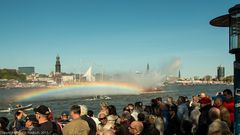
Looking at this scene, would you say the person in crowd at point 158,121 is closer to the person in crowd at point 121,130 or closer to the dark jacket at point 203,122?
the dark jacket at point 203,122

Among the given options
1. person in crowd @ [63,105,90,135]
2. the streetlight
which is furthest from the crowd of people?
the streetlight

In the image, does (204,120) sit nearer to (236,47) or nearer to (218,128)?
(218,128)

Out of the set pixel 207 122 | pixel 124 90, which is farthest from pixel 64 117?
pixel 124 90

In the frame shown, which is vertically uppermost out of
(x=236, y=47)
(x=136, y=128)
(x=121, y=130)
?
(x=236, y=47)

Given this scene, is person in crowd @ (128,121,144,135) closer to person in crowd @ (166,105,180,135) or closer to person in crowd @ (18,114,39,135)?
person in crowd @ (18,114,39,135)

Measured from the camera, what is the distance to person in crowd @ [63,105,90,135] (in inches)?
231

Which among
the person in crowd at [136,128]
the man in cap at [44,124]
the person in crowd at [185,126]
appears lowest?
the person in crowd at [185,126]

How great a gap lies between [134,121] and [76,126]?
2.97 ft

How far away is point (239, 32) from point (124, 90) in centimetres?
10023

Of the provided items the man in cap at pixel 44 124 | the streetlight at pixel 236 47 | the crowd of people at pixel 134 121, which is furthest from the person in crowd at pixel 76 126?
the streetlight at pixel 236 47

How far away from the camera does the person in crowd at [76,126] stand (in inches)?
231

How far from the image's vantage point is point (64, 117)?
843cm

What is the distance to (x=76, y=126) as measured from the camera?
5926 mm

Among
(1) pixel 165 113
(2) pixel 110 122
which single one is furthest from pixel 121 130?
(1) pixel 165 113
